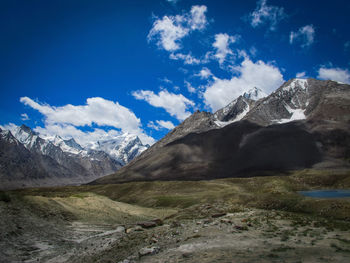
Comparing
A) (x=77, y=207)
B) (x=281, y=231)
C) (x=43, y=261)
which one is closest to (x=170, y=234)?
(x=281, y=231)

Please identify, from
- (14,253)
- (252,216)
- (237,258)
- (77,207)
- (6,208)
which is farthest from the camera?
(77,207)

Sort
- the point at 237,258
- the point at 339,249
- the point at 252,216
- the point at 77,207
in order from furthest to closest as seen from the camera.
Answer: the point at 77,207 → the point at 252,216 → the point at 339,249 → the point at 237,258

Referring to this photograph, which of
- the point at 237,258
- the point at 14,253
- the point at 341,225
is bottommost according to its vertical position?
the point at 341,225

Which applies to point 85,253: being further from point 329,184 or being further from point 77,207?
point 329,184

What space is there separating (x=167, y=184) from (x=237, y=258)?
5501 inches

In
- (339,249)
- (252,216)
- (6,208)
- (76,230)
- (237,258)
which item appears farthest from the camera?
(76,230)

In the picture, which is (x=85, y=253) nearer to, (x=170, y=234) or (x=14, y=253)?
(x=14, y=253)

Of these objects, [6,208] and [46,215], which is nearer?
[6,208]

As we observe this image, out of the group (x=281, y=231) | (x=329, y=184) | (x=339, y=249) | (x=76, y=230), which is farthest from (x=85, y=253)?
(x=329, y=184)

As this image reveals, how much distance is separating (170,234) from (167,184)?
420 feet

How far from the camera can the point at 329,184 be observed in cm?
14575

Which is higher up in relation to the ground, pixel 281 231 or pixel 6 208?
pixel 6 208

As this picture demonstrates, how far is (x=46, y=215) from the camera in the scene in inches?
1715

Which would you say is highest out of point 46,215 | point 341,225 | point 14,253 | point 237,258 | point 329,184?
point 46,215
